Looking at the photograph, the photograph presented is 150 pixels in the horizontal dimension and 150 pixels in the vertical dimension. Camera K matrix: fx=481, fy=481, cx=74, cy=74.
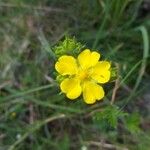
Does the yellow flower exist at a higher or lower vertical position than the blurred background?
lower

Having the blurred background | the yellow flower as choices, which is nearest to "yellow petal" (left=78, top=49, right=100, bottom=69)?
the yellow flower

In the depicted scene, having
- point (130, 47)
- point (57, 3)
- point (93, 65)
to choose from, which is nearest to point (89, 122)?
point (130, 47)

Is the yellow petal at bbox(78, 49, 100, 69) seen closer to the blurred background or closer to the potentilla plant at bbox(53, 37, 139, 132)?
the potentilla plant at bbox(53, 37, 139, 132)

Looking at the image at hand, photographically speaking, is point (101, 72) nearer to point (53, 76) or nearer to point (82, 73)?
point (82, 73)

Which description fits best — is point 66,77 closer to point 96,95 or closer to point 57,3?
point 96,95

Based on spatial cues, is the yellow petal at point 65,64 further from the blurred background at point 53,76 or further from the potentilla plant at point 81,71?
the blurred background at point 53,76
